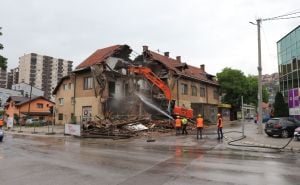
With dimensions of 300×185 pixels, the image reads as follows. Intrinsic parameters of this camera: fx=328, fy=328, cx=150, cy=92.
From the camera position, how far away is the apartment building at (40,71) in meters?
142

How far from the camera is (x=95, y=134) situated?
91.9ft

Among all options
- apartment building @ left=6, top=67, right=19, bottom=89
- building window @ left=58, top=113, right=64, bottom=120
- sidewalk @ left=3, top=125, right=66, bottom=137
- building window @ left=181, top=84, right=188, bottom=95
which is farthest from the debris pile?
apartment building @ left=6, top=67, right=19, bottom=89

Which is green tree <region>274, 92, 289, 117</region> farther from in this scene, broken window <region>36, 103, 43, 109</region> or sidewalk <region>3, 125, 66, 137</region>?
broken window <region>36, 103, 43, 109</region>

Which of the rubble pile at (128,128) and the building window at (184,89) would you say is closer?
the rubble pile at (128,128)

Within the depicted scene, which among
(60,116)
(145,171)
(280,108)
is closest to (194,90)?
(280,108)

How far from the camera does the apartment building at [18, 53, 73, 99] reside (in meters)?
142

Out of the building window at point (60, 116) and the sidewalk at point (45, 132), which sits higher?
the building window at point (60, 116)

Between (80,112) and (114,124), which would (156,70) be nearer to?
(80,112)

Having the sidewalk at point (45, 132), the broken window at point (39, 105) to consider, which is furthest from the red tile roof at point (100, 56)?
the broken window at point (39, 105)

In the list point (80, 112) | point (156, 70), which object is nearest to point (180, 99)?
point (156, 70)

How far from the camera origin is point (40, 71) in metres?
144

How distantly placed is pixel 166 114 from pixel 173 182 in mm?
23999

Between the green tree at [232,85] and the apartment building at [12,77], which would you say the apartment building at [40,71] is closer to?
the apartment building at [12,77]

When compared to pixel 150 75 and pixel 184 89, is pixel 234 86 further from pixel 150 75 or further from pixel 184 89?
pixel 150 75
